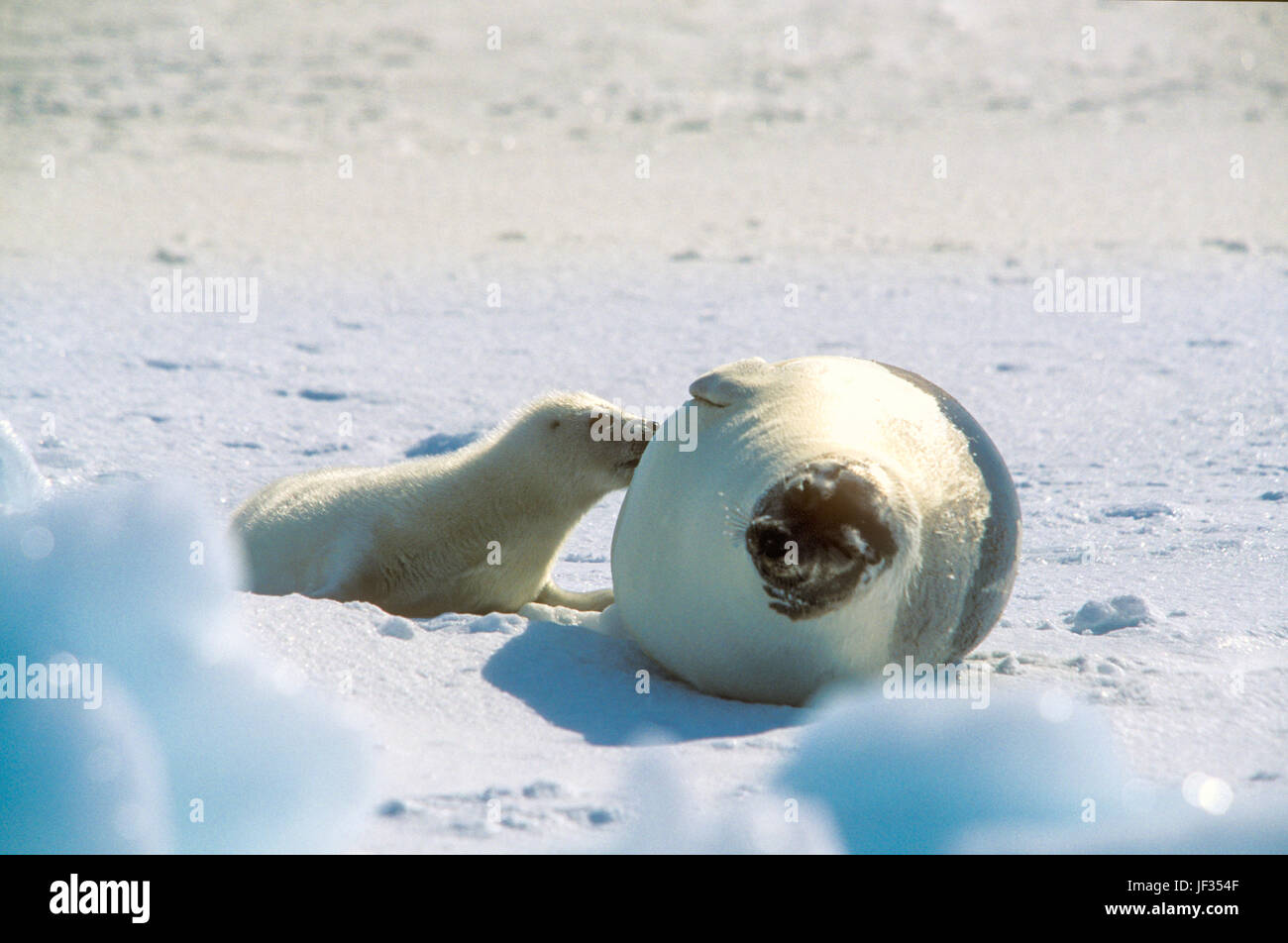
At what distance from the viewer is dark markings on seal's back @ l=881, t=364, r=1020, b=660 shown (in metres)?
2.92

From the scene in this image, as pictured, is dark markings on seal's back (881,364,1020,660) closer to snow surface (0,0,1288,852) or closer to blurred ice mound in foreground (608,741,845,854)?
snow surface (0,0,1288,852)

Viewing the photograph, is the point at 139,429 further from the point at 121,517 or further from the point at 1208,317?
the point at 1208,317

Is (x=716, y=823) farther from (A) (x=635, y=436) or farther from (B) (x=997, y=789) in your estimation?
(A) (x=635, y=436)

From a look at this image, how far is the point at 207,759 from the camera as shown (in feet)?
7.66

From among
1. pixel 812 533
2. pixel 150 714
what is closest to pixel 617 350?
pixel 812 533

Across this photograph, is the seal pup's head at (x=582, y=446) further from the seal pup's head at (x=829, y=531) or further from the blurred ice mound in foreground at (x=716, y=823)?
the blurred ice mound in foreground at (x=716, y=823)

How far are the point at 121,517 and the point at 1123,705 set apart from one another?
77.3 inches

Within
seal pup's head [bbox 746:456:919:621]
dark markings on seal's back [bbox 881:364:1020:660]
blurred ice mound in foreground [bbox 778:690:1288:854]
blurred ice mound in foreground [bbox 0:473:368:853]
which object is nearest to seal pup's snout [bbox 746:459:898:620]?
seal pup's head [bbox 746:456:919:621]

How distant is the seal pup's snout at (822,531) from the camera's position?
2.57 meters

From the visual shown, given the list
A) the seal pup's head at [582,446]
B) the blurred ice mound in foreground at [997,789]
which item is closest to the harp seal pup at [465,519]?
the seal pup's head at [582,446]

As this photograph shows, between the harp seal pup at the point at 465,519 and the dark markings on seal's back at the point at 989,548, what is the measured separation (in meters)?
1.25

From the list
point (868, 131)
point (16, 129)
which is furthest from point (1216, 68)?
point (16, 129)

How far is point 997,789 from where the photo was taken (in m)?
2.37

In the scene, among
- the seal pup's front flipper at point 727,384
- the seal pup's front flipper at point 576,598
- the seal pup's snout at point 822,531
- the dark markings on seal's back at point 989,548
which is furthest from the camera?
the seal pup's front flipper at point 576,598
